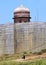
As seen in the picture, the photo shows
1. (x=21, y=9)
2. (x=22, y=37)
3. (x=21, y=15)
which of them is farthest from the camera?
(x=21, y=9)

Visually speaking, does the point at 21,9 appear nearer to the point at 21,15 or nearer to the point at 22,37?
the point at 21,15

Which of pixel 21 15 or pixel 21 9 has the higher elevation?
pixel 21 9

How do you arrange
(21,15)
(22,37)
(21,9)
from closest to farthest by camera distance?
1. (22,37)
2. (21,15)
3. (21,9)

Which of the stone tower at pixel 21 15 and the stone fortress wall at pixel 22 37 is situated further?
the stone tower at pixel 21 15

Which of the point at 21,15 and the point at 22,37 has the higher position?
the point at 21,15

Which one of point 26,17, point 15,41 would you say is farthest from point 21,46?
point 26,17

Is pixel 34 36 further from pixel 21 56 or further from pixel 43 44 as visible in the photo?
pixel 21 56

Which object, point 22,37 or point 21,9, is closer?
point 22,37

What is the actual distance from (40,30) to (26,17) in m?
6.42

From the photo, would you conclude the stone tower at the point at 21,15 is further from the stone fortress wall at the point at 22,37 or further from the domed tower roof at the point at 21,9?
the stone fortress wall at the point at 22,37

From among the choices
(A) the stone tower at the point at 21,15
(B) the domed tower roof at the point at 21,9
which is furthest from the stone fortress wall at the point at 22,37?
(B) the domed tower roof at the point at 21,9

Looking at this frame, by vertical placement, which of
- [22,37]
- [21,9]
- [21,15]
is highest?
[21,9]

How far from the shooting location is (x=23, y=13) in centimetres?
2736

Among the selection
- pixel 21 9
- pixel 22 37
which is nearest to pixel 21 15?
pixel 21 9
